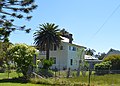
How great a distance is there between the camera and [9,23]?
2419cm

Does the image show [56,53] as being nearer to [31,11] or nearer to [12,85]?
[12,85]

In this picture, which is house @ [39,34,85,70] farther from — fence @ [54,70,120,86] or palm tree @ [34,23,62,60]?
fence @ [54,70,120,86]

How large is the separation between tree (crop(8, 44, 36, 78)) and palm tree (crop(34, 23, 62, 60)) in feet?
103

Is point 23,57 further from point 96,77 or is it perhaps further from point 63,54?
point 63,54

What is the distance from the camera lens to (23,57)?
36.0m

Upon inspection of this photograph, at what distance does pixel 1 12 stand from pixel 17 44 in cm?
1563

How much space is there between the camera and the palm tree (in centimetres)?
6888

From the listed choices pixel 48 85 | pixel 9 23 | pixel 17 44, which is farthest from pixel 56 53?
pixel 9 23

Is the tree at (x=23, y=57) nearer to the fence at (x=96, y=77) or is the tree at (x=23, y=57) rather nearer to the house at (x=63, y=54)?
the fence at (x=96, y=77)

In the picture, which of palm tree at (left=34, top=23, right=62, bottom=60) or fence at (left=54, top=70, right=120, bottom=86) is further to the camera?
palm tree at (left=34, top=23, right=62, bottom=60)

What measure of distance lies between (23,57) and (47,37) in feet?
108

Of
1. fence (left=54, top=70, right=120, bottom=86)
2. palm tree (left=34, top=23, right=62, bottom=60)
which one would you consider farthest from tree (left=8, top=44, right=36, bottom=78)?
palm tree (left=34, top=23, right=62, bottom=60)

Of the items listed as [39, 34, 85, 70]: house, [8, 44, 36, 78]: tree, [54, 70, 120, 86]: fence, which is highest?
[39, 34, 85, 70]: house

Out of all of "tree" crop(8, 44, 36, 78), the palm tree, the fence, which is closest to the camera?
the fence
